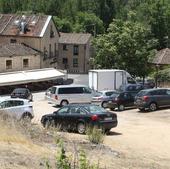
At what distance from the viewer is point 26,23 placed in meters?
72.6

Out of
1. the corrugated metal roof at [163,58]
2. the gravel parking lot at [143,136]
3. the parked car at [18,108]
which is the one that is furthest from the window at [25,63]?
the parked car at [18,108]

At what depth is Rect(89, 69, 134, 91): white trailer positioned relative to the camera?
51344 mm

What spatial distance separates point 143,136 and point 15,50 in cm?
4083

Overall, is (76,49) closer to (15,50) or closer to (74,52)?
(74,52)

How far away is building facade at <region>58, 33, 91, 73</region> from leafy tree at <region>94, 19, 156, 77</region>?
22949 millimetres

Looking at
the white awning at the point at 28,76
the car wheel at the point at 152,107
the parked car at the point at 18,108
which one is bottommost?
the white awning at the point at 28,76

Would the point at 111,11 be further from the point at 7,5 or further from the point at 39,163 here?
the point at 39,163

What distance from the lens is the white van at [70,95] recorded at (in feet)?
151

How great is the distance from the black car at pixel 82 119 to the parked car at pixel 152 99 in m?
13.4

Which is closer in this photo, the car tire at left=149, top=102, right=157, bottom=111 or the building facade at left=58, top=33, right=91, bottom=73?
the car tire at left=149, top=102, right=157, bottom=111

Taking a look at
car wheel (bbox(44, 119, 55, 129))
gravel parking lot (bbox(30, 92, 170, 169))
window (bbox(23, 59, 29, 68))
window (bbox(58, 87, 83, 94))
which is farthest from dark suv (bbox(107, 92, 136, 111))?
window (bbox(23, 59, 29, 68))

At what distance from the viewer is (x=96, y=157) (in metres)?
15.8

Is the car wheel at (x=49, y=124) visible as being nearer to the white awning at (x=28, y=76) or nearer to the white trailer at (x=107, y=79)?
the white trailer at (x=107, y=79)

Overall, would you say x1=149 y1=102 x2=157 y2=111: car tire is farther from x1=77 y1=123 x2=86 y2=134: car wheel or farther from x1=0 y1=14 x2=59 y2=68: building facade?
x1=0 y1=14 x2=59 y2=68: building facade
